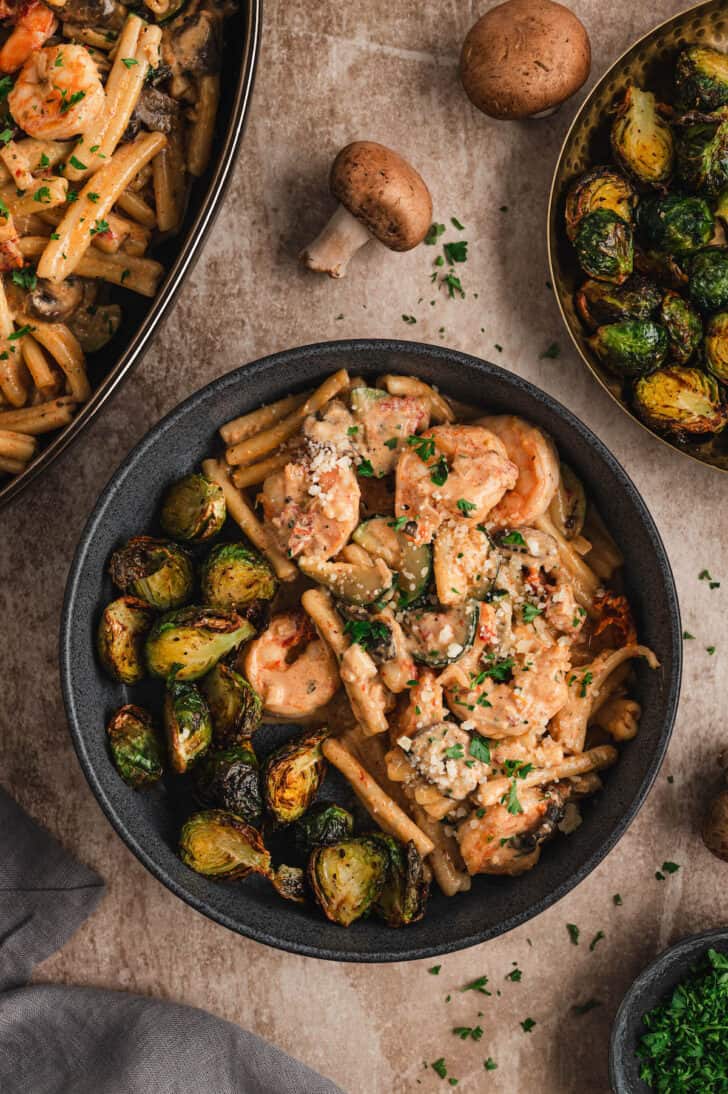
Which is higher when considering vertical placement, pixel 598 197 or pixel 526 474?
pixel 598 197

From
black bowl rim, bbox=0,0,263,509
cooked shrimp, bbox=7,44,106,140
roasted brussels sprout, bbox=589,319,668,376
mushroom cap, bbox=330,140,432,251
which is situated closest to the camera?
cooked shrimp, bbox=7,44,106,140

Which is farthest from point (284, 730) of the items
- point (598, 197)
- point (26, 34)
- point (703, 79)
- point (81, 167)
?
point (703, 79)

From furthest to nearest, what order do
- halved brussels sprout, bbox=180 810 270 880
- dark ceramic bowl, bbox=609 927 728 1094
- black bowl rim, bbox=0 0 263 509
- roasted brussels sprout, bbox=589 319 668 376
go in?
dark ceramic bowl, bbox=609 927 728 1094 < roasted brussels sprout, bbox=589 319 668 376 < halved brussels sprout, bbox=180 810 270 880 < black bowl rim, bbox=0 0 263 509

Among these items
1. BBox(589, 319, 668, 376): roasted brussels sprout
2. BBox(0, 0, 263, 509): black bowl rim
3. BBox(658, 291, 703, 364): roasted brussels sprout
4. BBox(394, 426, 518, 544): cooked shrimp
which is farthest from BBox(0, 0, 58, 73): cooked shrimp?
BBox(658, 291, 703, 364): roasted brussels sprout

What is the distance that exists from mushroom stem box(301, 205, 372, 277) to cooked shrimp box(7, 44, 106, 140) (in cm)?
75

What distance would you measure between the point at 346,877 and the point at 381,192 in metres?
1.98

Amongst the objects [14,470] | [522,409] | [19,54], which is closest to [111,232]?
[19,54]

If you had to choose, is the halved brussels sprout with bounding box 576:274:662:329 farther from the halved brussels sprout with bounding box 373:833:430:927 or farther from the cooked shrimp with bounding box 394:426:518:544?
the halved brussels sprout with bounding box 373:833:430:927

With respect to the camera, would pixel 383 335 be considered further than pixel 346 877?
Yes

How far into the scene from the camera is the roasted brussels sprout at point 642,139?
3053 millimetres

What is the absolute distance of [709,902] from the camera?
Answer: 11.3 feet

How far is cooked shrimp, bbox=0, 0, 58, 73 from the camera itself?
2652mm

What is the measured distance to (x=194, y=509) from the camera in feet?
9.57

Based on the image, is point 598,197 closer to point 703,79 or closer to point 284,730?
point 703,79
